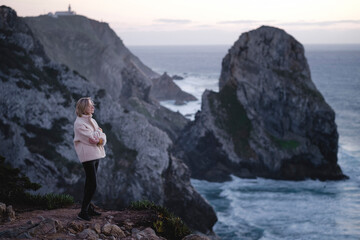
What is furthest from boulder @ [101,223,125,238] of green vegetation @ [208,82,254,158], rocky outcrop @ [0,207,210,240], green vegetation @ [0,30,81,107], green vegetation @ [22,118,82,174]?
green vegetation @ [208,82,254,158]

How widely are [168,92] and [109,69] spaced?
25.8 meters

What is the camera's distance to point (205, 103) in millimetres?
50438

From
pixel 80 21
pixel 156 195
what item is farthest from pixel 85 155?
pixel 80 21

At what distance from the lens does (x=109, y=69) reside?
83.6m

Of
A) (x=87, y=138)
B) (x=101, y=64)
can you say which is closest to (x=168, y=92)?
(x=101, y=64)

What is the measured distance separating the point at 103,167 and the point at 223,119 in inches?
938

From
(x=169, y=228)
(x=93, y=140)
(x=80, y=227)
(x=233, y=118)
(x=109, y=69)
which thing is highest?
(x=109, y=69)

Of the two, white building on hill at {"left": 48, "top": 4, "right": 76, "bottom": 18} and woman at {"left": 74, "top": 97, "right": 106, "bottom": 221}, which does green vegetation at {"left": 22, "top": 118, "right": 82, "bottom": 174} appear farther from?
white building on hill at {"left": 48, "top": 4, "right": 76, "bottom": 18}

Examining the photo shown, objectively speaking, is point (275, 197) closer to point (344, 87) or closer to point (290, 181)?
point (290, 181)

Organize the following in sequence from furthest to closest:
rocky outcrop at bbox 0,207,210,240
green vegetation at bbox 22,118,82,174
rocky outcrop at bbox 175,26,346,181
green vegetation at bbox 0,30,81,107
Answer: rocky outcrop at bbox 175,26,346,181 < green vegetation at bbox 0,30,81,107 < green vegetation at bbox 22,118,82,174 < rocky outcrop at bbox 0,207,210,240

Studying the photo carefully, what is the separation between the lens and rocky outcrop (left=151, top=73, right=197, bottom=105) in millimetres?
104000

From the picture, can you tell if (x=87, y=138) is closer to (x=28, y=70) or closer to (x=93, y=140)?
(x=93, y=140)

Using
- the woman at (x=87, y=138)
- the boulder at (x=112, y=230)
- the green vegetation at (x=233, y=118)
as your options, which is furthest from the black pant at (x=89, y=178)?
the green vegetation at (x=233, y=118)

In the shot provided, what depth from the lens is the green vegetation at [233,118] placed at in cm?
4700
